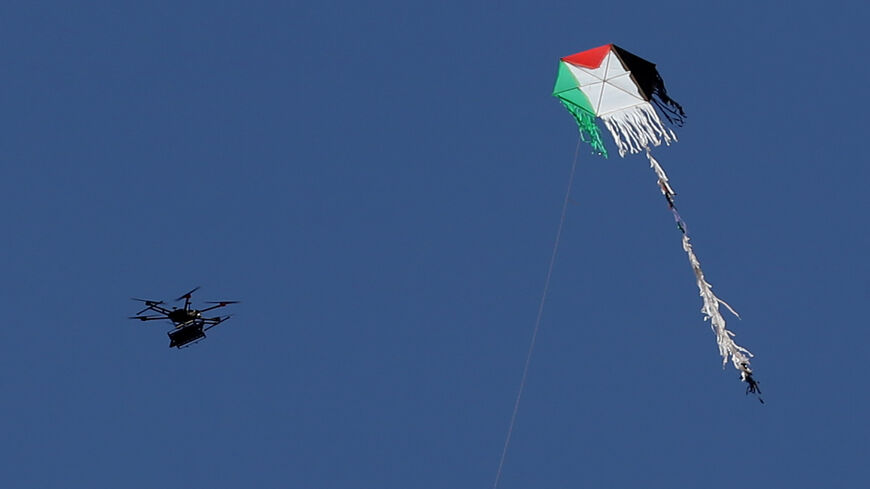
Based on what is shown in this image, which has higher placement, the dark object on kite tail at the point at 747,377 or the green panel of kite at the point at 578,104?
the green panel of kite at the point at 578,104

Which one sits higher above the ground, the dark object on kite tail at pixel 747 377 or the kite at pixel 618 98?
the kite at pixel 618 98

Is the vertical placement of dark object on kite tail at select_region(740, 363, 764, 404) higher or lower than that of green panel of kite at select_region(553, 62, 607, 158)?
lower

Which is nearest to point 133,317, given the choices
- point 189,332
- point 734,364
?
point 189,332

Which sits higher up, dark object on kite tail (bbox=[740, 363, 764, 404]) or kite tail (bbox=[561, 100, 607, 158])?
kite tail (bbox=[561, 100, 607, 158])

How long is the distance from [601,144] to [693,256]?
26.6 ft

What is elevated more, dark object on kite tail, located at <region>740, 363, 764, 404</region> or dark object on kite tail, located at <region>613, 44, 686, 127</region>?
dark object on kite tail, located at <region>613, 44, 686, 127</region>

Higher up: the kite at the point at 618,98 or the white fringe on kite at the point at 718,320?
the kite at the point at 618,98

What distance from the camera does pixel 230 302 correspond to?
88562 mm

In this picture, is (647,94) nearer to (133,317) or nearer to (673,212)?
(673,212)

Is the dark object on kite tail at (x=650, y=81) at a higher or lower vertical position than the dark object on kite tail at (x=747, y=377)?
higher

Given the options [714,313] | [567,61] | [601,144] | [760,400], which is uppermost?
[567,61]

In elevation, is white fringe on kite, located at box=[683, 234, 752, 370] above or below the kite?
below

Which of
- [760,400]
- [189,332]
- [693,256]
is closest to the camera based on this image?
[760,400]

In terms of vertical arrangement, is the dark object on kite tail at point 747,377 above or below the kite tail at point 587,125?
below
